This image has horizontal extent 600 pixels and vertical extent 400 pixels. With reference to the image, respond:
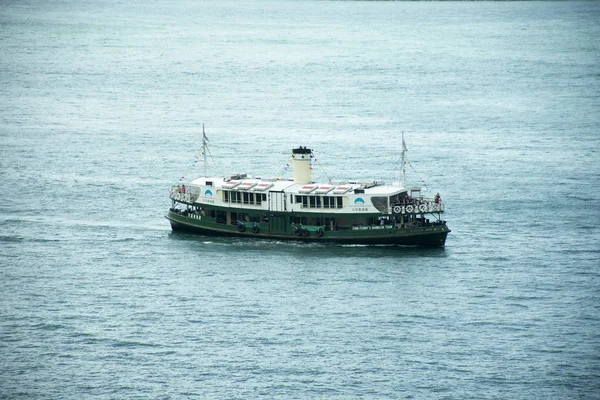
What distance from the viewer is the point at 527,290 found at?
98.8m

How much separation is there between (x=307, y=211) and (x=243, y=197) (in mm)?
6928

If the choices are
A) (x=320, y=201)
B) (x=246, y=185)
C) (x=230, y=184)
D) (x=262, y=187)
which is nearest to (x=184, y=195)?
(x=230, y=184)

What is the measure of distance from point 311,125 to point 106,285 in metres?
86.2

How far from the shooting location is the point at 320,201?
374 feet

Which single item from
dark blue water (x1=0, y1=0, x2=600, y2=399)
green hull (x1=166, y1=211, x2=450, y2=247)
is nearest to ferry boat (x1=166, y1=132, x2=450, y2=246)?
green hull (x1=166, y1=211, x2=450, y2=247)

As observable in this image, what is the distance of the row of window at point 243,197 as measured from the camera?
116 m

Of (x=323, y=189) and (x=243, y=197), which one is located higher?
(x=323, y=189)

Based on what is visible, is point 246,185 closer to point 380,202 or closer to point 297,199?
point 297,199

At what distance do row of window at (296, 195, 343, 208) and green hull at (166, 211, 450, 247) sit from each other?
2.47 metres

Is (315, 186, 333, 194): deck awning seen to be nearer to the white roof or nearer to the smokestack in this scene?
the white roof

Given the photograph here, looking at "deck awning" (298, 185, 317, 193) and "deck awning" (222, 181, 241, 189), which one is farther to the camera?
"deck awning" (222, 181, 241, 189)

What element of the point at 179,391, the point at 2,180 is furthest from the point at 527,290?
the point at 2,180

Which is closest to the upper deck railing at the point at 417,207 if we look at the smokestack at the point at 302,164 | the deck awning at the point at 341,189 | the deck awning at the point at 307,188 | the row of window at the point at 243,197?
the deck awning at the point at 341,189

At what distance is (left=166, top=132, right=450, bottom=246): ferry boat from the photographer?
111 metres
